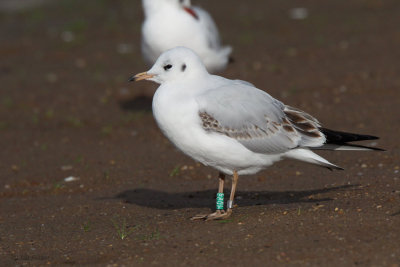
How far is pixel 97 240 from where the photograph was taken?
5.69m

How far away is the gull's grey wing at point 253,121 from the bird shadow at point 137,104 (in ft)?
17.0

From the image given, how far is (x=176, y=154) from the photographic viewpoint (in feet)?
28.5

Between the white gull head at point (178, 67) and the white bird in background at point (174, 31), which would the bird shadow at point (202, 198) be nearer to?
the white gull head at point (178, 67)

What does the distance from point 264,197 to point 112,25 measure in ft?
33.4

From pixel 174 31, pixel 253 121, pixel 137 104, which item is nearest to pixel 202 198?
pixel 253 121

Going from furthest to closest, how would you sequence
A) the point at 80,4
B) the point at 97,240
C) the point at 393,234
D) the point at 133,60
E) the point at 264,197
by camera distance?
the point at 80,4
the point at 133,60
the point at 264,197
the point at 97,240
the point at 393,234

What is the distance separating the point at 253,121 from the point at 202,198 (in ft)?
4.72

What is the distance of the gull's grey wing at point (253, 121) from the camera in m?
5.64

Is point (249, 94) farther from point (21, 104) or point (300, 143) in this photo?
point (21, 104)

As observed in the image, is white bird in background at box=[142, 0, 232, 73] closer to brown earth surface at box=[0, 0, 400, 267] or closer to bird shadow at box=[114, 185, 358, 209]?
brown earth surface at box=[0, 0, 400, 267]

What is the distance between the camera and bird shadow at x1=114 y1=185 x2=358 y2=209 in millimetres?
6598

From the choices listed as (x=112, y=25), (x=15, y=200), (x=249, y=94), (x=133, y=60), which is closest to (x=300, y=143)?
(x=249, y=94)

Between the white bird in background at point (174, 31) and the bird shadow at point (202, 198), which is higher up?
the white bird in background at point (174, 31)

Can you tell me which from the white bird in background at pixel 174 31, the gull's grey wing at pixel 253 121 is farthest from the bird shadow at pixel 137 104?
the gull's grey wing at pixel 253 121
